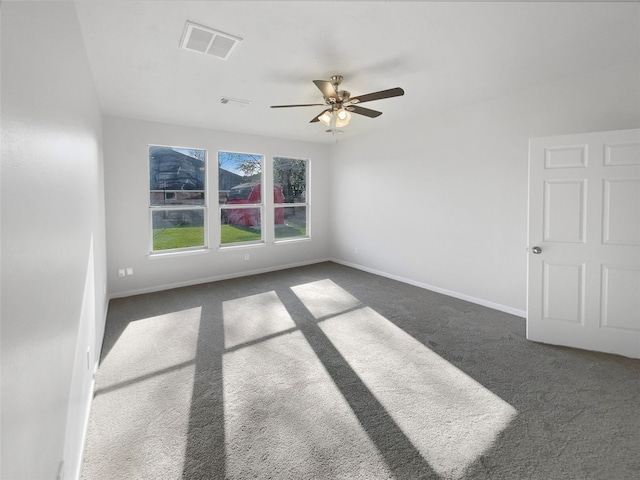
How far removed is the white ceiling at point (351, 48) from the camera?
85.0 inches

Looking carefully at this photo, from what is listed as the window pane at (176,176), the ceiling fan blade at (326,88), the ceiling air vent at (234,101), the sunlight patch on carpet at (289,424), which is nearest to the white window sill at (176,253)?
the window pane at (176,176)

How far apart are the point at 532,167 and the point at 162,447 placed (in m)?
3.92

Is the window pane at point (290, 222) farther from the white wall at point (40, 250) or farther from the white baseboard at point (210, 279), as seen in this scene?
the white wall at point (40, 250)

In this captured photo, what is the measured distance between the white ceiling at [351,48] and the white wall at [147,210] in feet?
2.42

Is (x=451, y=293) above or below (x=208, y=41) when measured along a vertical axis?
below

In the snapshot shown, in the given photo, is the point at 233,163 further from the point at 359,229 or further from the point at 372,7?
the point at 372,7

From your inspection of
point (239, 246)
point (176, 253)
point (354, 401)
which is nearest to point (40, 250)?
point (354, 401)

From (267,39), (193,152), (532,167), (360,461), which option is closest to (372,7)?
(267,39)

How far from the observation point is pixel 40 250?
1121 millimetres

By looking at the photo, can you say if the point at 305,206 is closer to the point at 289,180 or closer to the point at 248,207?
the point at 289,180

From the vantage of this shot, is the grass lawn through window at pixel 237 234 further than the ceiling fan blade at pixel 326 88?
Yes

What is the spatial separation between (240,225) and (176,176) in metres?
1.40

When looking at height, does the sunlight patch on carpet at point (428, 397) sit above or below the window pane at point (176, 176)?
below

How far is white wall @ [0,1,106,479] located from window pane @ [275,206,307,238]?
4612 millimetres
